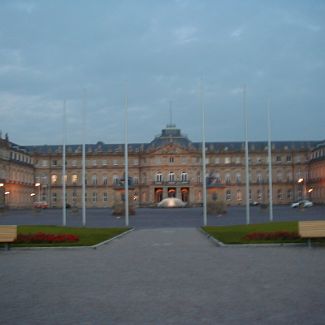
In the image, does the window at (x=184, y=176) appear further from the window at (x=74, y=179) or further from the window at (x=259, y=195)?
the window at (x=74, y=179)

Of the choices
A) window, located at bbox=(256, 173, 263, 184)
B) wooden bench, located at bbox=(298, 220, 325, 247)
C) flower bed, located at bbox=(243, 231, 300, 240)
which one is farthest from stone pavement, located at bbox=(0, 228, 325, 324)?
window, located at bbox=(256, 173, 263, 184)

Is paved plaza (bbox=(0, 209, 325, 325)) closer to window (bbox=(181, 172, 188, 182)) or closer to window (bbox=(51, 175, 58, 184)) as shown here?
window (bbox=(181, 172, 188, 182))

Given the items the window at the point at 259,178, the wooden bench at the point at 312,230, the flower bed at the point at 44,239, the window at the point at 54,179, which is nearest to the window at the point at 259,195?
the window at the point at 259,178

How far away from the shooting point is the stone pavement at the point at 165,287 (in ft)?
29.5

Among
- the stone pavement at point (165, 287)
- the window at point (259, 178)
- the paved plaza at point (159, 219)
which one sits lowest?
the stone pavement at point (165, 287)

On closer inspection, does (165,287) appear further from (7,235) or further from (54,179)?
(54,179)

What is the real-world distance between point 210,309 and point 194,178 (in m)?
116

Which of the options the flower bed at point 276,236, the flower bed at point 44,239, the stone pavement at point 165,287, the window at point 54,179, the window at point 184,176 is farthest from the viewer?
the window at point 54,179

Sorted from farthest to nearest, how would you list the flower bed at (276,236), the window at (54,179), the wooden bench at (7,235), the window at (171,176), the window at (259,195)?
the window at (54,179) → the window at (171,176) → the window at (259,195) → the flower bed at (276,236) → the wooden bench at (7,235)

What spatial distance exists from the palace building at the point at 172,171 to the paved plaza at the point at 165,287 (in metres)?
104

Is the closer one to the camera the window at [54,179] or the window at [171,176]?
the window at [171,176]

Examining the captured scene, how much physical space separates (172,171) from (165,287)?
376 ft

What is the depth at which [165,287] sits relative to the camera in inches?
456

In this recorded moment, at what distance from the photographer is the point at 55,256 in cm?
Answer: 1781
